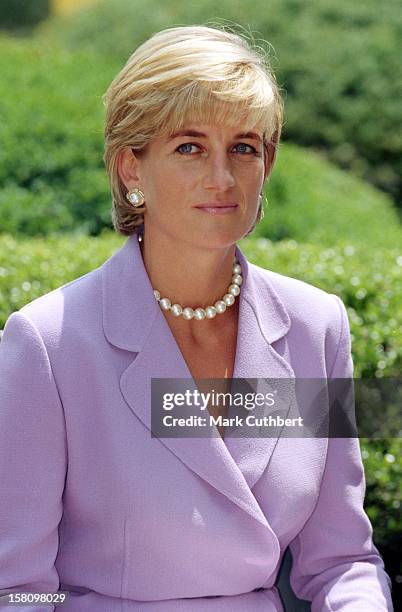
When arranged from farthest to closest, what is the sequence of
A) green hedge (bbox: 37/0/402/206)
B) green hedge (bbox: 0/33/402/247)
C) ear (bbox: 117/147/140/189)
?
green hedge (bbox: 37/0/402/206), green hedge (bbox: 0/33/402/247), ear (bbox: 117/147/140/189)

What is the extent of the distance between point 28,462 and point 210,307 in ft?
1.83

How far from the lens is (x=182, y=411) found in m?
2.15

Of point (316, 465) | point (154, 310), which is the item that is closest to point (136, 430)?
point (154, 310)

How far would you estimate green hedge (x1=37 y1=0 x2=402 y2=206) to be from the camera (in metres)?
8.27

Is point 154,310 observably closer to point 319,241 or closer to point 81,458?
point 81,458

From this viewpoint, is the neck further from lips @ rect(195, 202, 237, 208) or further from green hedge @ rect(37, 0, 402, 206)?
green hedge @ rect(37, 0, 402, 206)

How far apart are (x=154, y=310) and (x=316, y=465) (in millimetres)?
473

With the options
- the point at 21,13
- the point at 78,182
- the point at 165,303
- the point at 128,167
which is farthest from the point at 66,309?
the point at 21,13

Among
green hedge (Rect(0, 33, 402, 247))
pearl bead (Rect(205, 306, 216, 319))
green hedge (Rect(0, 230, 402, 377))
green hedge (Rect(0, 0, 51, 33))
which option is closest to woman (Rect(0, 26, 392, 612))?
pearl bead (Rect(205, 306, 216, 319))

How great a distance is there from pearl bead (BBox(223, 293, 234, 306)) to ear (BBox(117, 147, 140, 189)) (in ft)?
1.05

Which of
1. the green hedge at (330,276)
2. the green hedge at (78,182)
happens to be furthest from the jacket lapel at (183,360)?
the green hedge at (78,182)

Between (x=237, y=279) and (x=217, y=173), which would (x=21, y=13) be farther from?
(x=217, y=173)

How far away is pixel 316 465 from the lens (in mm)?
2262

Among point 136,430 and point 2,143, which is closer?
point 136,430
